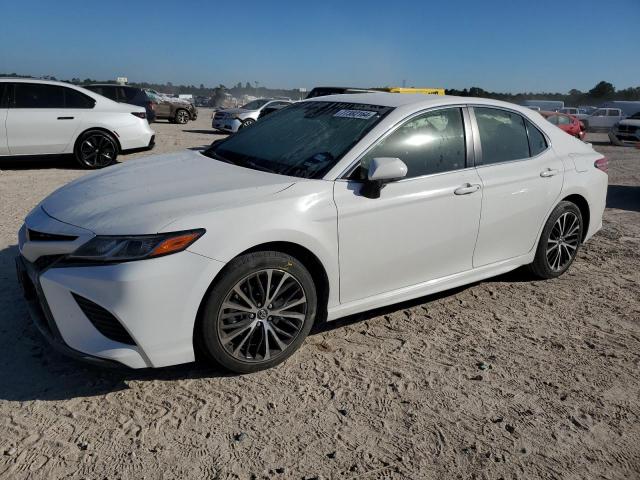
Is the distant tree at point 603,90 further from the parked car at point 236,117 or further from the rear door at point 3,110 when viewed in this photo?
the rear door at point 3,110

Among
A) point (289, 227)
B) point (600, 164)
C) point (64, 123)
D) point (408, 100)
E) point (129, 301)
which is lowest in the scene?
point (129, 301)

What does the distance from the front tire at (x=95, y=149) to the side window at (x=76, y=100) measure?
47 centimetres

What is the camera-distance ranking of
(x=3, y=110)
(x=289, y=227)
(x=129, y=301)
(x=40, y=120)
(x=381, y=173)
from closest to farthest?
(x=129, y=301) → (x=289, y=227) → (x=381, y=173) → (x=3, y=110) → (x=40, y=120)

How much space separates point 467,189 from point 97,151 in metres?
8.00

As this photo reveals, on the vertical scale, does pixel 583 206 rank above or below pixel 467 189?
below

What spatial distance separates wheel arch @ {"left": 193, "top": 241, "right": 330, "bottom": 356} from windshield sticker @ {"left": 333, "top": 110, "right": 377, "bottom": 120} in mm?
1127

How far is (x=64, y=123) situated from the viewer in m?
9.60

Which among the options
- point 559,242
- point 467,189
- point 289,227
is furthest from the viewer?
point 559,242

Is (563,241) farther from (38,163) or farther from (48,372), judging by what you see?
(38,163)

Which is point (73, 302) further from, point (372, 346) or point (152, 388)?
point (372, 346)

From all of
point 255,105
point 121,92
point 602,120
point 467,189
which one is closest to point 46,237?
point 467,189

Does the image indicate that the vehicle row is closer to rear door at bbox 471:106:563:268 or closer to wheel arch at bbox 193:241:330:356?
rear door at bbox 471:106:563:268

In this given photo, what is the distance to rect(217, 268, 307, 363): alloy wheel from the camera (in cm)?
312

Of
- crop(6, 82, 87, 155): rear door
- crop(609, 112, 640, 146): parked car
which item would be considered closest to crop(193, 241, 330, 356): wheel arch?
crop(6, 82, 87, 155): rear door
